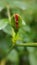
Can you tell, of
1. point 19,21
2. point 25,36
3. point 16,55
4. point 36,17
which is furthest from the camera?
point 36,17

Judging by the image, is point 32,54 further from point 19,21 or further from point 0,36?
point 19,21

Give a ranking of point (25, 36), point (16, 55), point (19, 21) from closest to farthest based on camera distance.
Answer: point (19, 21) → point (25, 36) → point (16, 55)

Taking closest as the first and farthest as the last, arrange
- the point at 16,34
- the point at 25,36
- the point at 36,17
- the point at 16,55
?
the point at 16,34 < the point at 25,36 < the point at 16,55 < the point at 36,17

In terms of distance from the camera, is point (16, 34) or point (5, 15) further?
point (5, 15)

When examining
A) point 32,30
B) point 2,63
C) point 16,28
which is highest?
point 16,28

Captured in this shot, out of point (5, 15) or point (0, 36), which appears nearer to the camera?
point (0, 36)

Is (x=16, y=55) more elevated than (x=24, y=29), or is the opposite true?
(x=24, y=29)

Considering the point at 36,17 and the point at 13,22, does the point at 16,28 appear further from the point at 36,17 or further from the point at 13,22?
the point at 36,17

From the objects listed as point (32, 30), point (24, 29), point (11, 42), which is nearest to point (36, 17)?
point (32, 30)

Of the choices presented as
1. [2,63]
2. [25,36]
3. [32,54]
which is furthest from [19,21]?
[2,63]
